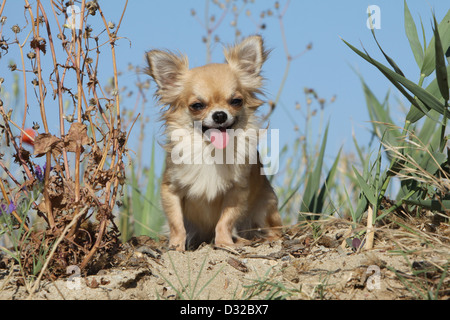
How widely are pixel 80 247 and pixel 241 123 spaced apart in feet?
4.80

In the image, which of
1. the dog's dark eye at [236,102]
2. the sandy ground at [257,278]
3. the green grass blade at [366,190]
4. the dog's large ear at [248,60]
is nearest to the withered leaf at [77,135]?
the sandy ground at [257,278]

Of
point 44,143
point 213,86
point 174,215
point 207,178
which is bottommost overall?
point 174,215

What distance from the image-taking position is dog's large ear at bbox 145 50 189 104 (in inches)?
141

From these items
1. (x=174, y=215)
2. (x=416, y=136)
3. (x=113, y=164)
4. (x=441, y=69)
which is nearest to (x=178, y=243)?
(x=174, y=215)

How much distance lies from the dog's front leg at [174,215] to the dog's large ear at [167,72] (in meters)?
0.61

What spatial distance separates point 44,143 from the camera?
239 cm

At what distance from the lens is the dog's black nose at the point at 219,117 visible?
329 centimetres

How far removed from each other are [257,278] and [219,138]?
1.09 m

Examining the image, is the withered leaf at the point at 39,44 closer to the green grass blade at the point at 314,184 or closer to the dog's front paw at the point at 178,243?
the dog's front paw at the point at 178,243

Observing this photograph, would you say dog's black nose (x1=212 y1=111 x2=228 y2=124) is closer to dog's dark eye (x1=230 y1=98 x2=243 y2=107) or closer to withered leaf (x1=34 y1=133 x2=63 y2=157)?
dog's dark eye (x1=230 y1=98 x2=243 y2=107)

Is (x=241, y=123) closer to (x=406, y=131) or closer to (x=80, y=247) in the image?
(x=406, y=131)

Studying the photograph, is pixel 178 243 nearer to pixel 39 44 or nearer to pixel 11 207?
pixel 11 207

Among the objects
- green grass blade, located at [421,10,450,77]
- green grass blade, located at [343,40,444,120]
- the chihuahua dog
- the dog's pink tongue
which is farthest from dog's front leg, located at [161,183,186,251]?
green grass blade, located at [421,10,450,77]

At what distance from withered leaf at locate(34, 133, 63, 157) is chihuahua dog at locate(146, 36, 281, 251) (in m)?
1.11
